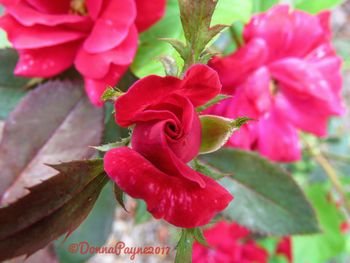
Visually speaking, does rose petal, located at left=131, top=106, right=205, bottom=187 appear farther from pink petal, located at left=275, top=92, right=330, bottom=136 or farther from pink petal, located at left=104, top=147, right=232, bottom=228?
pink petal, located at left=275, top=92, right=330, bottom=136

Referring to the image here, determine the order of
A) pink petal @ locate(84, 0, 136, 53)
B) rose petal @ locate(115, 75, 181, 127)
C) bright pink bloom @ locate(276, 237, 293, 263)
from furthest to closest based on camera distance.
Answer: bright pink bloom @ locate(276, 237, 293, 263) → pink petal @ locate(84, 0, 136, 53) → rose petal @ locate(115, 75, 181, 127)

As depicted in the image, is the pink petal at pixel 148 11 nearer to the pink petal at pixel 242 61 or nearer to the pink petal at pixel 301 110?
the pink petal at pixel 242 61

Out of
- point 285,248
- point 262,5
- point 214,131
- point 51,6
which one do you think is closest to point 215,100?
point 214,131

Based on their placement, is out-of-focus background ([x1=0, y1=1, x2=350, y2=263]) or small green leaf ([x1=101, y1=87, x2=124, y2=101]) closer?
small green leaf ([x1=101, y1=87, x2=124, y2=101])

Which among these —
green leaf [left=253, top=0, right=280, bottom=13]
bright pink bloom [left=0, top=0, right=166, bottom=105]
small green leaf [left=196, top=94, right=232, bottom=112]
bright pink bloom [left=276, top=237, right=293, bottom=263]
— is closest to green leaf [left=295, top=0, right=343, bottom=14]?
green leaf [left=253, top=0, right=280, bottom=13]

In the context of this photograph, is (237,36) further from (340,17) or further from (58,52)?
(340,17)

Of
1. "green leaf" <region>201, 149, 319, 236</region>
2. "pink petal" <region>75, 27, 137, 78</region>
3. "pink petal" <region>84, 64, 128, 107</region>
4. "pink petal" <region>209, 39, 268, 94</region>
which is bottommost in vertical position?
"green leaf" <region>201, 149, 319, 236</region>

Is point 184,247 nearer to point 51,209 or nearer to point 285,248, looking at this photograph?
point 51,209

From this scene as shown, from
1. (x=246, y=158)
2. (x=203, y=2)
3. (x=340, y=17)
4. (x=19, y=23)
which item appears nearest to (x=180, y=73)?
(x=203, y=2)
